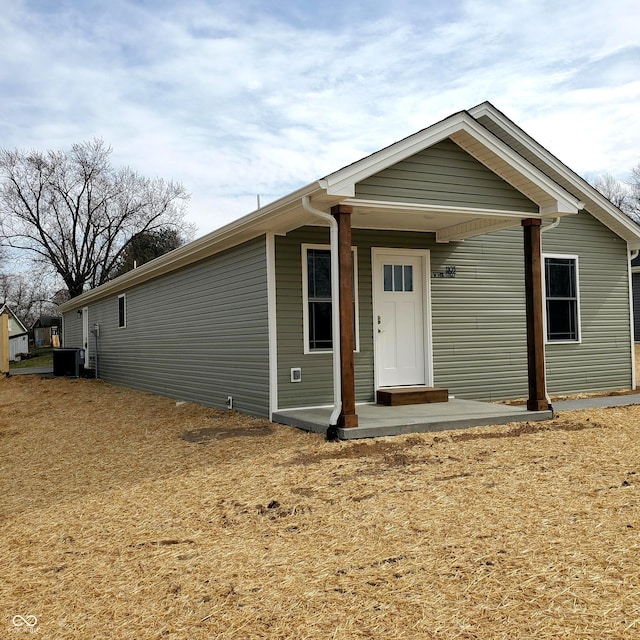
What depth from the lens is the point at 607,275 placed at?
1133 centimetres

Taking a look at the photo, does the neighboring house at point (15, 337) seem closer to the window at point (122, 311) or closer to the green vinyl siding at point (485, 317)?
the window at point (122, 311)

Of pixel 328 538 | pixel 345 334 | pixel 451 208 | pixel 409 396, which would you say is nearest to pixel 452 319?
pixel 409 396

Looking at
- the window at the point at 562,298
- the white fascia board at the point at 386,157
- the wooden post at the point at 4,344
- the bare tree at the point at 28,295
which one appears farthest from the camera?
the bare tree at the point at 28,295

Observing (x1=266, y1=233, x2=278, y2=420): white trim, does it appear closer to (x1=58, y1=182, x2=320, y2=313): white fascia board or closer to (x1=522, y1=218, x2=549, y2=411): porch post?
(x1=58, y1=182, x2=320, y2=313): white fascia board

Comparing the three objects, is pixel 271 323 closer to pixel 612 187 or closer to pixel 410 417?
pixel 410 417

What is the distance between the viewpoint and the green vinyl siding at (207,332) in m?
8.55

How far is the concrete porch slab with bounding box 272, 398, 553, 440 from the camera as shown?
6.84 metres

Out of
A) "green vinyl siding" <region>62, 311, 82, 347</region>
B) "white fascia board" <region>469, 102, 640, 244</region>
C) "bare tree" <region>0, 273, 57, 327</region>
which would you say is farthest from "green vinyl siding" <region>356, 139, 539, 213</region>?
"bare tree" <region>0, 273, 57, 327</region>

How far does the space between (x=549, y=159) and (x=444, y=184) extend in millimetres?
4099

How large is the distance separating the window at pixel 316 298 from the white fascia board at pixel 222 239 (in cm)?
79

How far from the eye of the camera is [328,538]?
12.4ft

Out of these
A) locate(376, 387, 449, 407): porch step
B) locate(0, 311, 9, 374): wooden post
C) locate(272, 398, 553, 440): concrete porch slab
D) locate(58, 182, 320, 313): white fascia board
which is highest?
locate(58, 182, 320, 313): white fascia board

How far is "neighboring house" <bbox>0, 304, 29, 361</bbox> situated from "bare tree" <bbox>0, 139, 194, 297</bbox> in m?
3.98

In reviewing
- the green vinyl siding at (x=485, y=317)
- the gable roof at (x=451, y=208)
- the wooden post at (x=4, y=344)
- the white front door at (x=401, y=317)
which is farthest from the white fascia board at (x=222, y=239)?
the wooden post at (x=4, y=344)
